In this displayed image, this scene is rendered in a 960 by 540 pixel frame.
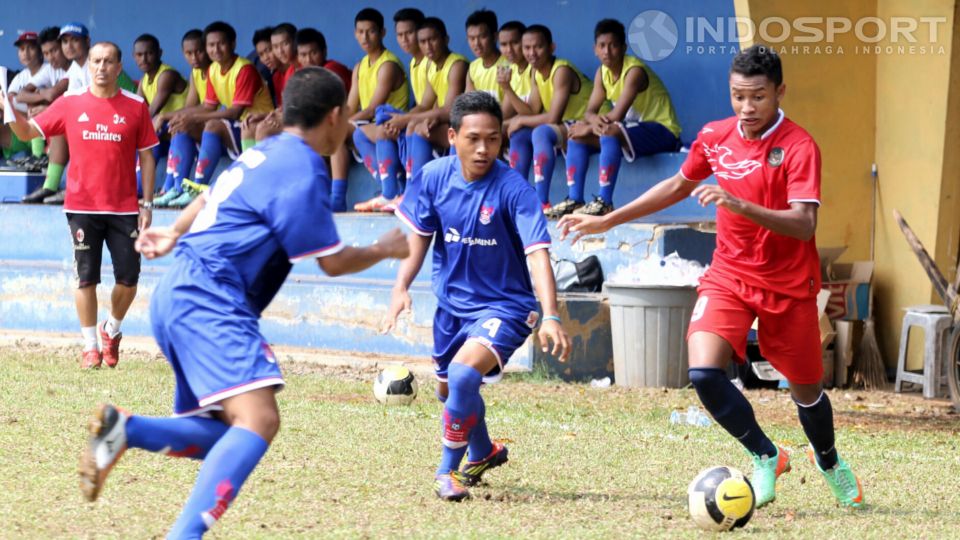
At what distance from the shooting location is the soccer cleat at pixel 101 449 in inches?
179

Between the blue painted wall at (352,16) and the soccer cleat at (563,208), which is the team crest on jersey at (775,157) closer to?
the soccer cleat at (563,208)

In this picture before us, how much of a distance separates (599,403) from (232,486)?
5.48 meters

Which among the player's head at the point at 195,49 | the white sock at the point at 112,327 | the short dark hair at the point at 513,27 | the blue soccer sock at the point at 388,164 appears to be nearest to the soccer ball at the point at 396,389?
the white sock at the point at 112,327

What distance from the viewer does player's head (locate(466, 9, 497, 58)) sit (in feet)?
42.0

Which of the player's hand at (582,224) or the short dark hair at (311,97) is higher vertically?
the short dark hair at (311,97)

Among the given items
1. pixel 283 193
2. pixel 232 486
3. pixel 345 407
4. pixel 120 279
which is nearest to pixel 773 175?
pixel 283 193

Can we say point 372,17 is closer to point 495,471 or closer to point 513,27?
point 513,27

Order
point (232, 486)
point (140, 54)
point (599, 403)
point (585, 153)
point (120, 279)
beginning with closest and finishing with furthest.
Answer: point (232, 486) → point (599, 403) → point (120, 279) → point (585, 153) → point (140, 54)

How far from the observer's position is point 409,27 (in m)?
13.3

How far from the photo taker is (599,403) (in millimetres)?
9711

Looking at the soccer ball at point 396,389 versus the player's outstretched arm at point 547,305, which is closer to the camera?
the player's outstretched arm at point 547,305

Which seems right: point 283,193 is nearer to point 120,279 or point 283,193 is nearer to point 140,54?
point 120,279

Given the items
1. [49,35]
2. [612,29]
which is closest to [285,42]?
[49,35]

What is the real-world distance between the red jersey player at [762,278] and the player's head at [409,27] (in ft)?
24.6
